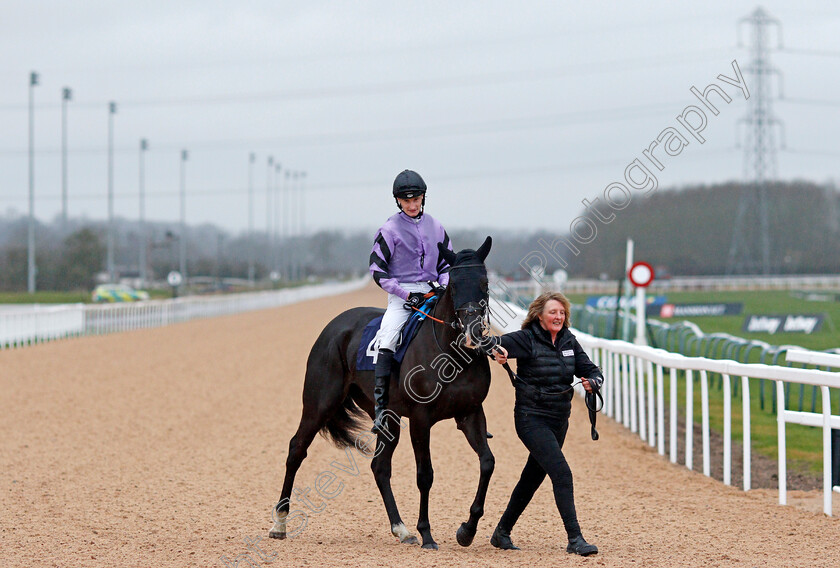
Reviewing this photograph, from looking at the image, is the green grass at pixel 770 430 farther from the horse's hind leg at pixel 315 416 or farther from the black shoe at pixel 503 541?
the horse's hind leg at pixel 315 416

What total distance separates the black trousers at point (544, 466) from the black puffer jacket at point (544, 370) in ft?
0.19

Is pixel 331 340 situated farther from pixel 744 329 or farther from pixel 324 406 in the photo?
pixel 744 329

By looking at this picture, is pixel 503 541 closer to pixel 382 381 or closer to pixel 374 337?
pixel 382 381

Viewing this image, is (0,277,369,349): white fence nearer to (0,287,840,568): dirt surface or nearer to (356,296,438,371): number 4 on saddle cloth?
(0,287,840,568): dirt surface

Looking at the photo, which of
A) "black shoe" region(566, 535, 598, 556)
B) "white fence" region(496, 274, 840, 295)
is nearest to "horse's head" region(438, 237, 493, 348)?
"black shoe" region(566, 535, 598, 556)

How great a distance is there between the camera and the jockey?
5379 millimetres

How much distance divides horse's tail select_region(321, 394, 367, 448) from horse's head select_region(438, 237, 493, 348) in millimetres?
1580

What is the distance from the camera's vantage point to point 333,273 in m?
122

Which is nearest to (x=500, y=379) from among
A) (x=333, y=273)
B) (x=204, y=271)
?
(x=204, y=271)

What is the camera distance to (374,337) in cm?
571

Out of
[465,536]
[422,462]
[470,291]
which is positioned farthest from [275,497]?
[470,291]

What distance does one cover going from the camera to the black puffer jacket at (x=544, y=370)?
4930 mm

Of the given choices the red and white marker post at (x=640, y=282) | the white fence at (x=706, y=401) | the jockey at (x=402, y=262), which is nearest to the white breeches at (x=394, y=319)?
the jockey at (x=402, y=262)

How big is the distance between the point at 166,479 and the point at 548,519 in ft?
10.2
